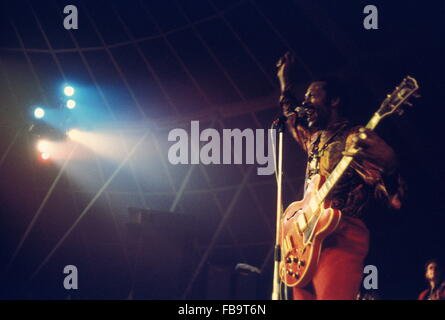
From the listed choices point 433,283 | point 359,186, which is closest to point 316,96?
point 359,186

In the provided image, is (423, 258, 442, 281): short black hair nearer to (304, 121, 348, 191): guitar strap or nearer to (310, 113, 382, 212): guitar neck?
(310, 113, 382, 212): guitar neck

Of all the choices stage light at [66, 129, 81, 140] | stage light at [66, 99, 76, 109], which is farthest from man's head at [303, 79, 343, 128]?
stage light at [66, 129, 81, 140]

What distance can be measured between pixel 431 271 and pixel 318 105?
1.86 metres

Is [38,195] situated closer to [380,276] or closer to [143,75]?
[143,75]

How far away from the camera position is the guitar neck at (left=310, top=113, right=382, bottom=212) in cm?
395

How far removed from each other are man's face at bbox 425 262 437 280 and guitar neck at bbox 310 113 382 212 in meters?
1.10

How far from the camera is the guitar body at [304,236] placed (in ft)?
12.9

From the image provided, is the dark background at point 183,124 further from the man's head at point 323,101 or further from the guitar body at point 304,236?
the guitar body at point 304,236

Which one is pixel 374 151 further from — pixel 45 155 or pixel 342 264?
pixel 45 155

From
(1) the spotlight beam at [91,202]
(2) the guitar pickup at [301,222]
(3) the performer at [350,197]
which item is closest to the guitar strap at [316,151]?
(3) the performer at [350,197]

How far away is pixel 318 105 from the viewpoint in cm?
461

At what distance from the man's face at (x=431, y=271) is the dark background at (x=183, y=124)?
2.5 inches
